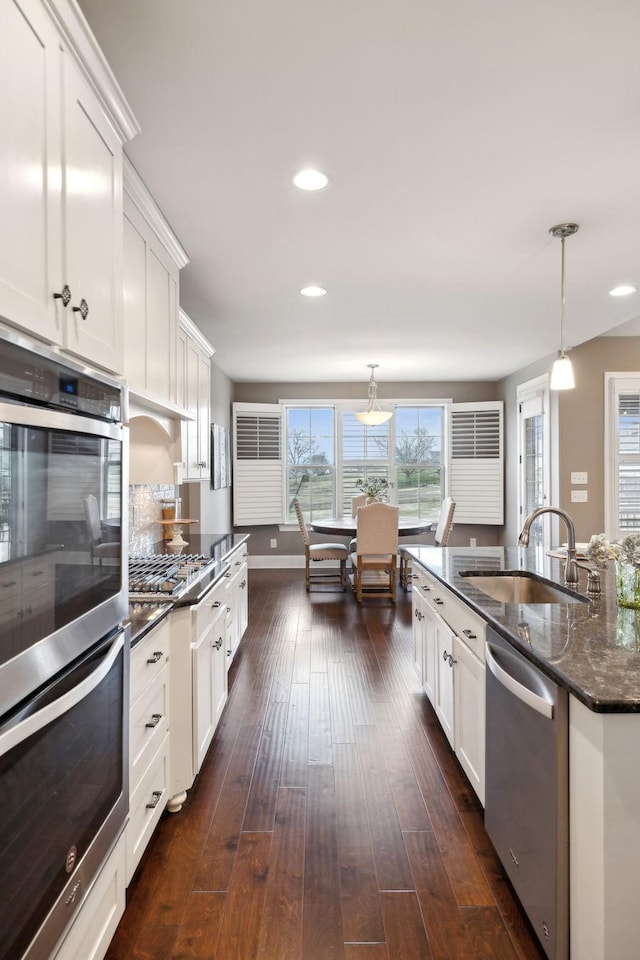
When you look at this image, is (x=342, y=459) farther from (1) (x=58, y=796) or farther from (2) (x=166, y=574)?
(1) (x=58, y=796)

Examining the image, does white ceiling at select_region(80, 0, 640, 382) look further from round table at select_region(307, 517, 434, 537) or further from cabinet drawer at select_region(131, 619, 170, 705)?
round table at select_region(307, 517, 434, 537)

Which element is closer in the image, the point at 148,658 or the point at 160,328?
the point at 148,658

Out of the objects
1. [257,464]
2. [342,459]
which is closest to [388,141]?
[257,464]

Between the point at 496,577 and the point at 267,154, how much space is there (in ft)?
A: 7.10

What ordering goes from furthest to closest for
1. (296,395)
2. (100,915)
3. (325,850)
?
1. (296,395)
2. (325,850)
3. (100,915)

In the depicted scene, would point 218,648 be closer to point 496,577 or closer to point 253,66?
point 496,577

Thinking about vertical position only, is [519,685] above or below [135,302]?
below

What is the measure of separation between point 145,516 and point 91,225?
2407 millimetres

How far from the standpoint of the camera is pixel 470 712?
6.87 feet

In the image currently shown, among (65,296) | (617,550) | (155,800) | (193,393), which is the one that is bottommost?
(155,800)

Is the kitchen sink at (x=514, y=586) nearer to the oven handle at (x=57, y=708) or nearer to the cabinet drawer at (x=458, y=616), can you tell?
the cabinet drawer at (x=458, y=616)

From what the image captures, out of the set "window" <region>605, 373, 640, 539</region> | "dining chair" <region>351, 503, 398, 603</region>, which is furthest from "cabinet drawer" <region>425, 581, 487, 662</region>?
"window" <region>605, 373, 640, 539</region>

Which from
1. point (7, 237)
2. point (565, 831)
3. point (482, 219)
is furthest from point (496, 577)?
point (7, 237)

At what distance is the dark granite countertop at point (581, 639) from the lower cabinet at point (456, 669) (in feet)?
0.45
